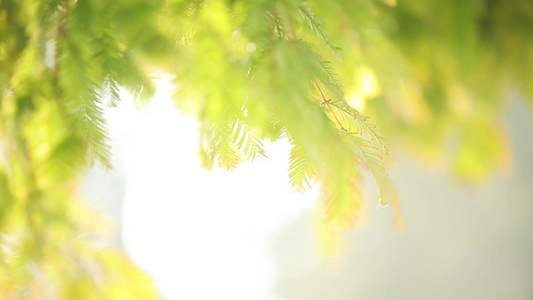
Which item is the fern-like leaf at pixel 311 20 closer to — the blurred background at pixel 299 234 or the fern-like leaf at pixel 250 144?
the fern-like leaf at pixel 250 144

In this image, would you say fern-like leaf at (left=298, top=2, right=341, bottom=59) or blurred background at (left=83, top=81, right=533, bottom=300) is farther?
blurred background at (left=83, top=81, right=533, bottom=300)

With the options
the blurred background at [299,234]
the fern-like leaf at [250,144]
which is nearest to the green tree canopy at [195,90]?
the fern-like leaf at [250,144]

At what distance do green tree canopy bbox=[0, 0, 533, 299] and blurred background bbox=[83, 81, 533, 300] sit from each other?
152cm

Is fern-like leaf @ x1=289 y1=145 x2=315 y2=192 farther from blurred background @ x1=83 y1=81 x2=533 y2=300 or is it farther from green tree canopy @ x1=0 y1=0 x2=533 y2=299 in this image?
blurred background @ x1=83 y1=81 x2=533 y2=300

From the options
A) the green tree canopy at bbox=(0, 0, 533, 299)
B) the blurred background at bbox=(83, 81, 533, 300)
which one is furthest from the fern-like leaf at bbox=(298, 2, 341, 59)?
the blurred background at bbox=(83, 81, 533, 300)

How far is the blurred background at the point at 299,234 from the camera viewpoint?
2295mm

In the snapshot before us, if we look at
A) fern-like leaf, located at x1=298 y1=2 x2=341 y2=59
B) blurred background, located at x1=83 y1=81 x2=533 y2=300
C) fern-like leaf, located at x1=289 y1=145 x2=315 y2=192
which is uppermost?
blurred background, located at x1=83 y1=81 x2=533 y2=300

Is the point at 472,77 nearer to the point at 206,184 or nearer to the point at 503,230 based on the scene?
the point at 206,184

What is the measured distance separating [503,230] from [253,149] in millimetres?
2348

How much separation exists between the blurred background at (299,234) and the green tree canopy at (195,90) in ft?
4.99

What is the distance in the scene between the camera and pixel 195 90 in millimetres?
487

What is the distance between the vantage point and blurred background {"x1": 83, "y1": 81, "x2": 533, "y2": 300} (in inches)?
90.4

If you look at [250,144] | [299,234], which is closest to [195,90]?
[250,144]

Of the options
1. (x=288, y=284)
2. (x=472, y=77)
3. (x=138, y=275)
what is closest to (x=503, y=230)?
(x=288, y=284)
